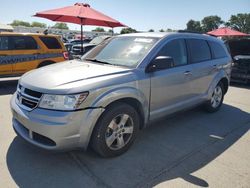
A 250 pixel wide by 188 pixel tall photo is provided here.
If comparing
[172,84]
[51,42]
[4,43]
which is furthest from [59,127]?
[51,42]

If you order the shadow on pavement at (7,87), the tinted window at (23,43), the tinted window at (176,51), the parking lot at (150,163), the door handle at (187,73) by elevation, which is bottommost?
the parking lot at (150,163)

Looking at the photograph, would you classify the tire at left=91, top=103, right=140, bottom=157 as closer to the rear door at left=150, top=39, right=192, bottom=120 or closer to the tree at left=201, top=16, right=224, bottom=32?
the rear door at left=150, top=39, right=192, bottom=120

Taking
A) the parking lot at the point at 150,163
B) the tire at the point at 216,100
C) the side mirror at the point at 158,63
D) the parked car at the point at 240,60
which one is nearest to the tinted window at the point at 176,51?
the side mirror at the point at 158,63

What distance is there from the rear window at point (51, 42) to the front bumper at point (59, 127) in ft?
20.1

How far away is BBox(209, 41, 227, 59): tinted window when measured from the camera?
17.9ft

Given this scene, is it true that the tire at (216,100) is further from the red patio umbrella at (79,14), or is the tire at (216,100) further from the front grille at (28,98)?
the red patio umbrella at (79,14)

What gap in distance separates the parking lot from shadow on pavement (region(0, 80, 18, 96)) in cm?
320

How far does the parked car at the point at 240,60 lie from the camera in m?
9.08

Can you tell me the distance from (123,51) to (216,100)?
2901 millimetres

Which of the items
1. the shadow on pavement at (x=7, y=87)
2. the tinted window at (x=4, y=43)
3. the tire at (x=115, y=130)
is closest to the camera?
the tire at (x=115, y=130)

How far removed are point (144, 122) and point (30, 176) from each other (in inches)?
70.4

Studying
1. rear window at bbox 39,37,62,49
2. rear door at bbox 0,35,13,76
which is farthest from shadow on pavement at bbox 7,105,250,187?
Answer: rear window at bbox 39,37,62,49

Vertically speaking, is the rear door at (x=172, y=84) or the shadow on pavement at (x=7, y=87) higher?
the rear door at (x=172, y=84)

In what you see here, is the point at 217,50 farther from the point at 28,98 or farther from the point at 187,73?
the point at 28,98
